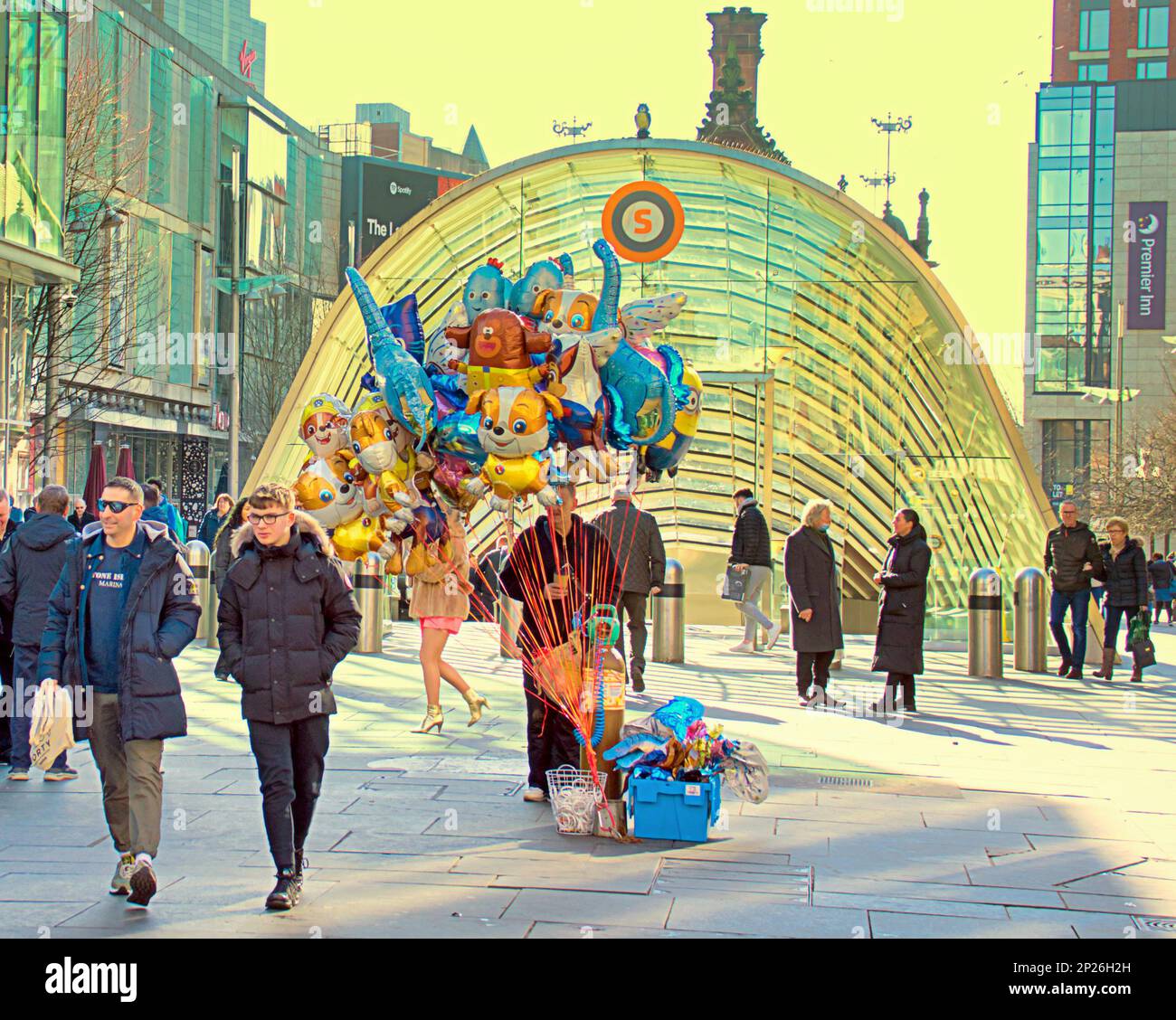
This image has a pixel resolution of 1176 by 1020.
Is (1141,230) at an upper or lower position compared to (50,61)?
upper

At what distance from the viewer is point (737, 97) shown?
209 feet

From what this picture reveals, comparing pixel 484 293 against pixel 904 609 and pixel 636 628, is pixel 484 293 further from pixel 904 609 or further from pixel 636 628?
pixel 636 628

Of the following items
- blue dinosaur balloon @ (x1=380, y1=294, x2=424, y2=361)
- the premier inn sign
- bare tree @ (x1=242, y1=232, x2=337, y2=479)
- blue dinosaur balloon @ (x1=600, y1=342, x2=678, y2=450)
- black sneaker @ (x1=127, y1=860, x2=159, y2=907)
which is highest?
the premier inn sign

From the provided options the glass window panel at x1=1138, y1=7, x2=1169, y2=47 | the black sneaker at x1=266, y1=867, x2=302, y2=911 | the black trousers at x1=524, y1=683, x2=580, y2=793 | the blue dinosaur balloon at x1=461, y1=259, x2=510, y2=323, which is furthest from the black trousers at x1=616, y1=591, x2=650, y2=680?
the glass window panel at x1=1138, y1=7, x2=1169, y2=47

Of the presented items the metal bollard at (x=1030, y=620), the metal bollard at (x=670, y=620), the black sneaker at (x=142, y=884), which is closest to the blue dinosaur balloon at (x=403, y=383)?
the black sneaker at (x=142, y=884)

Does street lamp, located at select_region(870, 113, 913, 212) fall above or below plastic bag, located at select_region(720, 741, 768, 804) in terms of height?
above

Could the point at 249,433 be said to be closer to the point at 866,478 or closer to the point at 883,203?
the point at 866,478

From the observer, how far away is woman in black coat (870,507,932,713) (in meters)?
12.5

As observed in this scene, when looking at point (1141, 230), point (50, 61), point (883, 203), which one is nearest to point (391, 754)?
point (50, 61)

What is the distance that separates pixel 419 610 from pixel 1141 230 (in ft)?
243

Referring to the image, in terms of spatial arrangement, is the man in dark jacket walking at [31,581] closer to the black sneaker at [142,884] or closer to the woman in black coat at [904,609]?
the black sneaker at [142,884]

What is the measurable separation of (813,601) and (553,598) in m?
4.59

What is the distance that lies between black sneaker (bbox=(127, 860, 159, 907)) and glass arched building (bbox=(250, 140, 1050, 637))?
1402 centimetres

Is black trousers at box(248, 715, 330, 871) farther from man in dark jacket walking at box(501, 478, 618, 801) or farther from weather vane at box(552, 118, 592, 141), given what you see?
weather vane at box(552, 118, 592, 141)
